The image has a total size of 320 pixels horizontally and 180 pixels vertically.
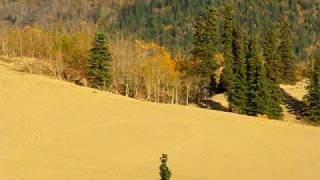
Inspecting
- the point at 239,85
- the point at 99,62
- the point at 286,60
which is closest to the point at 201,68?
the point at 239,85

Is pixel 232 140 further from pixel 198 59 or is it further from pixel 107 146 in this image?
pixel 198 59

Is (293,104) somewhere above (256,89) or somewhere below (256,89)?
below

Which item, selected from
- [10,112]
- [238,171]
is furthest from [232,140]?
[10,112]

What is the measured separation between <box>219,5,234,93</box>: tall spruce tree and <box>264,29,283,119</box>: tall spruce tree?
371 centimetres

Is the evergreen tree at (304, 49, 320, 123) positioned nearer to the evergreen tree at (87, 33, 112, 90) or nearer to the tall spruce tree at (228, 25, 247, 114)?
the tall spruce tree at (228, 25, 247, 114)

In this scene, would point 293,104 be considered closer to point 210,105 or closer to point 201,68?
point 210,105

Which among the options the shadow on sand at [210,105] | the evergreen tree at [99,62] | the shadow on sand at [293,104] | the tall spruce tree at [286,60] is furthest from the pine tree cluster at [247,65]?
the evergreen tree at [99,62]

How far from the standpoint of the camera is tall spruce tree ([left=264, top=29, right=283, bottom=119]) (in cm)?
6375

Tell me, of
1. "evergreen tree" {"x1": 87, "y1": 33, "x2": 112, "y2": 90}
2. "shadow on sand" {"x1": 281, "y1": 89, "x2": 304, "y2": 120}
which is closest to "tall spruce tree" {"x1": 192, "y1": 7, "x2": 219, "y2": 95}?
"shadow on sand" {"x1": 281, "y1": 89, "x2": 304, "y2": 120}

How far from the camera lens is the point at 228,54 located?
227 ft

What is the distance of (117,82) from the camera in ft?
244

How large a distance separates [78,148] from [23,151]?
3.45m

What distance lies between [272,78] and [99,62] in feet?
56.6

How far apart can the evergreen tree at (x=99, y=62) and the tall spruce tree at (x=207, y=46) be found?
10.8 meters
